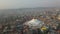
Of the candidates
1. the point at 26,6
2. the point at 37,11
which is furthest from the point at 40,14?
the point at 26,6

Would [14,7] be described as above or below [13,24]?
above

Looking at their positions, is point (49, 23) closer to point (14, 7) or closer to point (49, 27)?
point (49, 27)

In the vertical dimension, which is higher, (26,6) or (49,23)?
(26,6)

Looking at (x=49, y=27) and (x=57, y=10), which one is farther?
(x=57, y=10)

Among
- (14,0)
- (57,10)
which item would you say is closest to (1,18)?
(14,0)

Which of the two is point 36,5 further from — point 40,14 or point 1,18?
point 1,18

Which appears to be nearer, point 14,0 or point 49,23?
point 49,23
